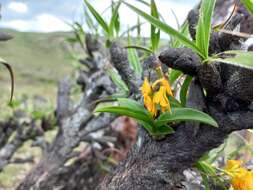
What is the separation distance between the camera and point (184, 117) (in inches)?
44.1

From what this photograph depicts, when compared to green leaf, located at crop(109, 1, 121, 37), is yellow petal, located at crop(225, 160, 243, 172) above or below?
below

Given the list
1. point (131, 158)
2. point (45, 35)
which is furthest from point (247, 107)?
point (45, 35)

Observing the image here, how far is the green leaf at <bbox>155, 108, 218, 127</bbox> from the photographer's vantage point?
1077 millimetres

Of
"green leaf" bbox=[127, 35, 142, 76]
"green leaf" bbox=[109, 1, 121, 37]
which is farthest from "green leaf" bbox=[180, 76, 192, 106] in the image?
"green leaf" bbox=[127, 35, 142, 76]

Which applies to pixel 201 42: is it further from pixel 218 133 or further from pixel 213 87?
pixel 218 133

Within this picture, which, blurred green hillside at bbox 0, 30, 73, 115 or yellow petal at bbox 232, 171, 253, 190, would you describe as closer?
yellow petal at bbox 232, 171, 253, 190

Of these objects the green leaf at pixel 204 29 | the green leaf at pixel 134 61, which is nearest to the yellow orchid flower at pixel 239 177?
the green leaf at pixel 204 29

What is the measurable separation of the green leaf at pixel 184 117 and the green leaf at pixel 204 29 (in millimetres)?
133

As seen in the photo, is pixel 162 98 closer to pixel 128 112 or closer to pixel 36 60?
pixel 128 112

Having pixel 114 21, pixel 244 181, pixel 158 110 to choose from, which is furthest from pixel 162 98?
pixel 114 21

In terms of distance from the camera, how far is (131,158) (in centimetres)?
133

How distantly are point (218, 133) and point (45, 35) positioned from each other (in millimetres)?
32152

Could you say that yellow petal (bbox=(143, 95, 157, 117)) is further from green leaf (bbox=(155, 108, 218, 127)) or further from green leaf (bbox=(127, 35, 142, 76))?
green leaf (bbox=(127, 35, 142, 76))

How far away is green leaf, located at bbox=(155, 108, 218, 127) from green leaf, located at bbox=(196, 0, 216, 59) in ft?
0.44
